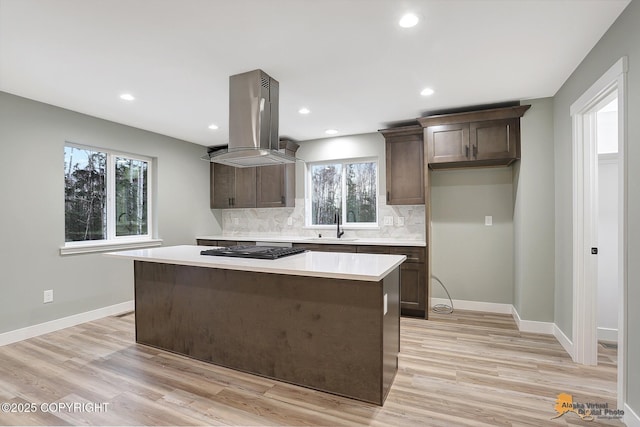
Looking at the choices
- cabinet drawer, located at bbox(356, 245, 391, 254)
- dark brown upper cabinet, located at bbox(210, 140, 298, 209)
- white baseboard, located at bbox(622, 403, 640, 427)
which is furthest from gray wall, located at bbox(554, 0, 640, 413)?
dark brown upper cabinet, located at bbox(210, 140, 298, 209)

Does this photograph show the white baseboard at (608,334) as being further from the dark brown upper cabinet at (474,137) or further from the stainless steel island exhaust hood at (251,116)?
the stainless steel island exhaust hood at (251,116)

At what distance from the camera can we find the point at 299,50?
235cm

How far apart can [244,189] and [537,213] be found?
162 inches

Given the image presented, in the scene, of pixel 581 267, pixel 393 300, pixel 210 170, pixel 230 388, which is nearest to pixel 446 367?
pixel 393 300

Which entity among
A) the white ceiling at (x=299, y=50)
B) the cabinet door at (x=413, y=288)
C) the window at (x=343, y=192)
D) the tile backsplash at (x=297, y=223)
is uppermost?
the white ceiling at (x=299, y=50)

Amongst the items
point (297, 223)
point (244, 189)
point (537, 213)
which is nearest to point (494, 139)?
point (537, 213)

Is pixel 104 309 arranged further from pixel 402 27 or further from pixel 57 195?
pixel 402 27

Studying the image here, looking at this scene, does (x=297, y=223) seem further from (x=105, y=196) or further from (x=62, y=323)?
(x=62, y=323)

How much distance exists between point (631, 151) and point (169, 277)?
11.4 ft

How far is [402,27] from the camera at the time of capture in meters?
2.05

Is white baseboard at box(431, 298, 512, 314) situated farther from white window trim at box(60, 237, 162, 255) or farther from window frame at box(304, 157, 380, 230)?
white window trim at box(60, 237, 162, 255)

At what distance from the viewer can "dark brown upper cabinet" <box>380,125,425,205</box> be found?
4059mm

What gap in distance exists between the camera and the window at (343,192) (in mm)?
4754

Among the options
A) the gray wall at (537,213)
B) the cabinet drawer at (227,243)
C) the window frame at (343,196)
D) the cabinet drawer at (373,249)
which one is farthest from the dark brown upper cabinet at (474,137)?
the cabinet drawer at (227,243)
